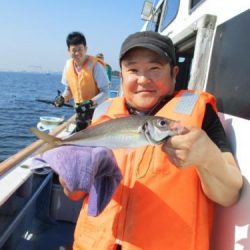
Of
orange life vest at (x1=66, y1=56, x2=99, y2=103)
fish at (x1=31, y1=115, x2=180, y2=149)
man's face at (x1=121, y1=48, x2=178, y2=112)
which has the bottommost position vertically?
orange life vest at (x1=66, y1=56, x2=99, y2=103)

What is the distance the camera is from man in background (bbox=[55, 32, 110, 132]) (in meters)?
5.52

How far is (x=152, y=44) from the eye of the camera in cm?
203

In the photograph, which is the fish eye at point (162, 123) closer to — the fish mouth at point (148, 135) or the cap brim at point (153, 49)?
the fish mouth at point (148, 135)

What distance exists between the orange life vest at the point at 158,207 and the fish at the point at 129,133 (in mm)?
195

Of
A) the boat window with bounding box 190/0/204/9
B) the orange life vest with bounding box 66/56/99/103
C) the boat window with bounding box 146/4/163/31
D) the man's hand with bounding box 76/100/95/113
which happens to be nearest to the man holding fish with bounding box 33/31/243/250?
the boat window with bounding box 190/0/204/9

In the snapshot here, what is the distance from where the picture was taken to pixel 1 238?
286cm

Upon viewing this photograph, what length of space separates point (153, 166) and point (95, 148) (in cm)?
36

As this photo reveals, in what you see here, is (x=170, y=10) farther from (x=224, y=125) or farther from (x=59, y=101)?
(x=224, y=125)

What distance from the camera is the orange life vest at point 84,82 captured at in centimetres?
593

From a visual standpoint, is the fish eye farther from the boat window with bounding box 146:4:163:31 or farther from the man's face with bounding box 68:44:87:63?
the boat window with bounding box 146:4:163:31

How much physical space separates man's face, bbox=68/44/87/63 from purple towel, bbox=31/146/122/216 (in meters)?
4.13

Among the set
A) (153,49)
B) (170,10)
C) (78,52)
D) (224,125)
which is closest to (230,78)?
(224,125)

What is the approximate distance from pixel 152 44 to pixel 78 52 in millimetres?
3995

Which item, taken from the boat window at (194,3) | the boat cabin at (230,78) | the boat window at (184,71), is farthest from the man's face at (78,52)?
the boat cabin at (230,78)
